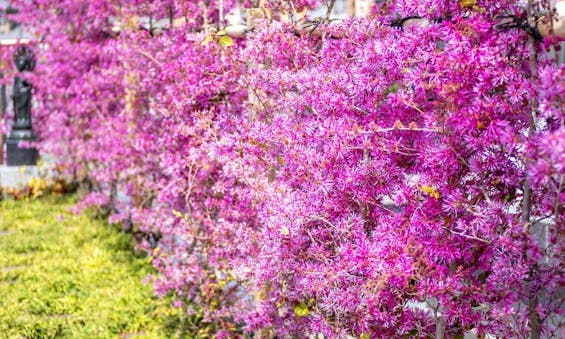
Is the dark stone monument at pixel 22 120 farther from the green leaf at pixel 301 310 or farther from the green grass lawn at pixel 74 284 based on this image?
the green leaf at pixel 301 310

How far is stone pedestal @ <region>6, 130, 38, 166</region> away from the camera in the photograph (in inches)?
523

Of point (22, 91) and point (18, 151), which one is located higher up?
point (22, 91)

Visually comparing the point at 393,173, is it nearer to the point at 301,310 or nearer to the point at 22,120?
the point at 301,310

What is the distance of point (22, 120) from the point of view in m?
13.6

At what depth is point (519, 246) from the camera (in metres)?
2.59

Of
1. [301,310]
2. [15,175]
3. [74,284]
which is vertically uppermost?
[301,310]

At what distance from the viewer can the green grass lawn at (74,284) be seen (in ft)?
19.3

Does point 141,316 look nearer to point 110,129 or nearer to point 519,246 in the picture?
point 110,129

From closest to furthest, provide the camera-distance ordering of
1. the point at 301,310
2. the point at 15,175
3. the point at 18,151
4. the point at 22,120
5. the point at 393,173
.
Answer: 1. the point at 393,173
2. the point at 301,310
3. the point at 15,175
4. the point at 18,151
5. the point at 22,120

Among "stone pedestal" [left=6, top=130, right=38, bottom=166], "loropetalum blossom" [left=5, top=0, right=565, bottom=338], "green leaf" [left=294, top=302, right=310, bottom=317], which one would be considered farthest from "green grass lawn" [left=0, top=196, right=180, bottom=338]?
"stone pedestal" [left=6, top=130, right=38, bottom=166]

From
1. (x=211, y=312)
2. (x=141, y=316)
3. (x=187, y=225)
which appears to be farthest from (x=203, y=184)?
(x=141, y=316)

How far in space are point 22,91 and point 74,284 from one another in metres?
7.05

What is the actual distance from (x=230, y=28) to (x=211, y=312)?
1.80 meters

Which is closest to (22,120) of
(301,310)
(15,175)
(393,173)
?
(15,175)
